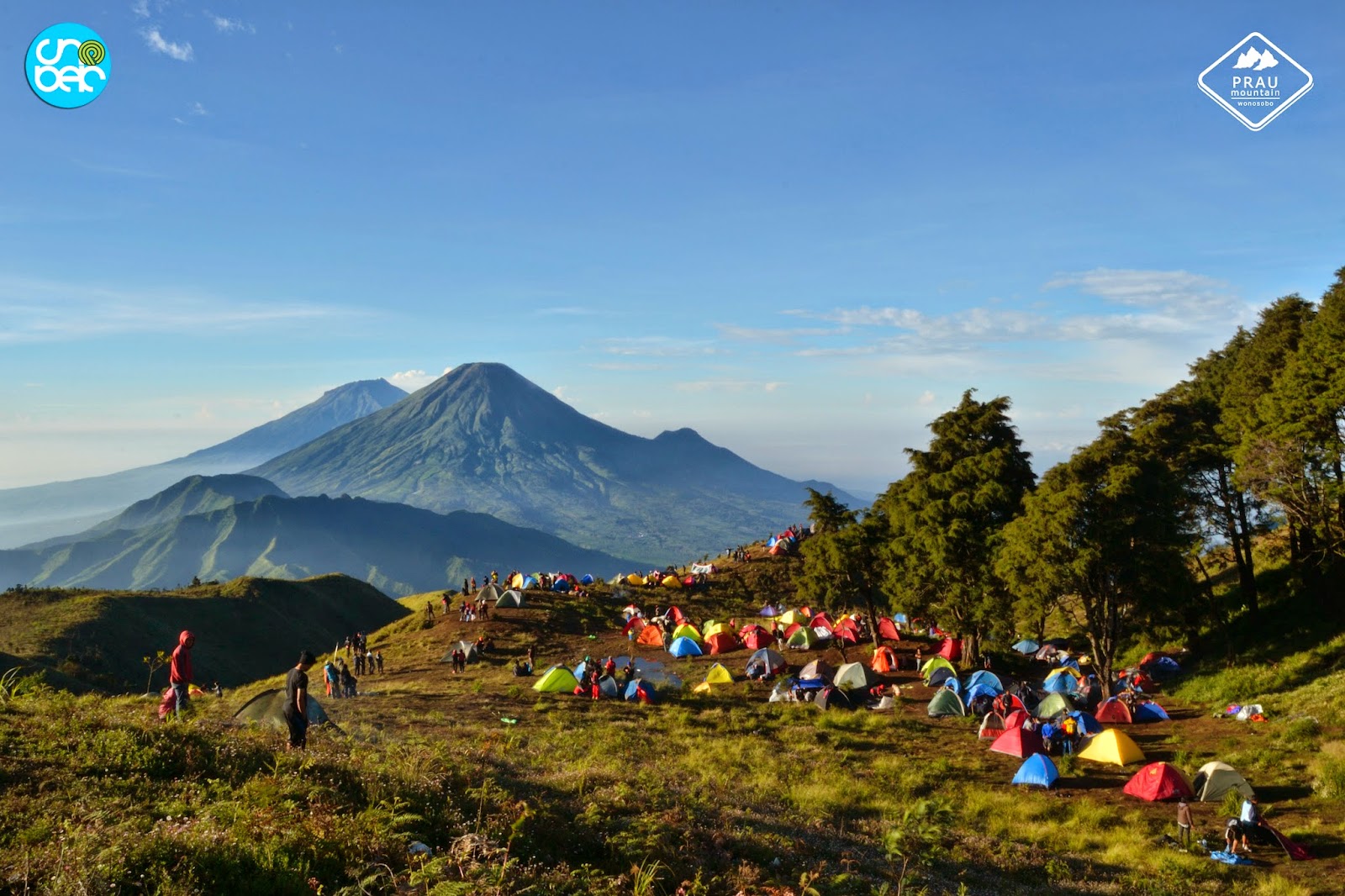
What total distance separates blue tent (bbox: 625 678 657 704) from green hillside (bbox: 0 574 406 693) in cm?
2808

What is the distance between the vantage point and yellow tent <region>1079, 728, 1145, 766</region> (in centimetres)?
1945

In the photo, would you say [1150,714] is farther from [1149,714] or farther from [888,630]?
[888,630]

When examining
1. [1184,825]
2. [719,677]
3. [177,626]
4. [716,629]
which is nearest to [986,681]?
[719,677]

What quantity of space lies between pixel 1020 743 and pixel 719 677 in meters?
12.7

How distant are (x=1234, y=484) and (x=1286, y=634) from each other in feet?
20.0

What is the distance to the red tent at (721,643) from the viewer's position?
121ft

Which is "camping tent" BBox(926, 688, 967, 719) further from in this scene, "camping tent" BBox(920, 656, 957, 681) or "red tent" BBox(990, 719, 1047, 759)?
"red tent" BBox(990, 719, 1047, 759)

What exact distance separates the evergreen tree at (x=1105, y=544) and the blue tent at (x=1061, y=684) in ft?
4.77

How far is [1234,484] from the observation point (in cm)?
2534

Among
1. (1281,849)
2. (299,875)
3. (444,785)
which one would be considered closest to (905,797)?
(1281,849)

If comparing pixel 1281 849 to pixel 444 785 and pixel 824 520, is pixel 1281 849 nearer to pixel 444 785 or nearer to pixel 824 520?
pixel 444 785

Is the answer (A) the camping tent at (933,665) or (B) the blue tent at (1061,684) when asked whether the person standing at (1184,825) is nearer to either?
(B) the blue tent at (1061,684)

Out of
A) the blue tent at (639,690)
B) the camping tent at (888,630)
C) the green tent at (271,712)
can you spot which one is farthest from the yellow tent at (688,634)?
the green tent at (271,712)

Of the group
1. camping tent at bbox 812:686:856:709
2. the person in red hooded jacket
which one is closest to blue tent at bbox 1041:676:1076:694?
camping tent at bbox 812:686:856:709
